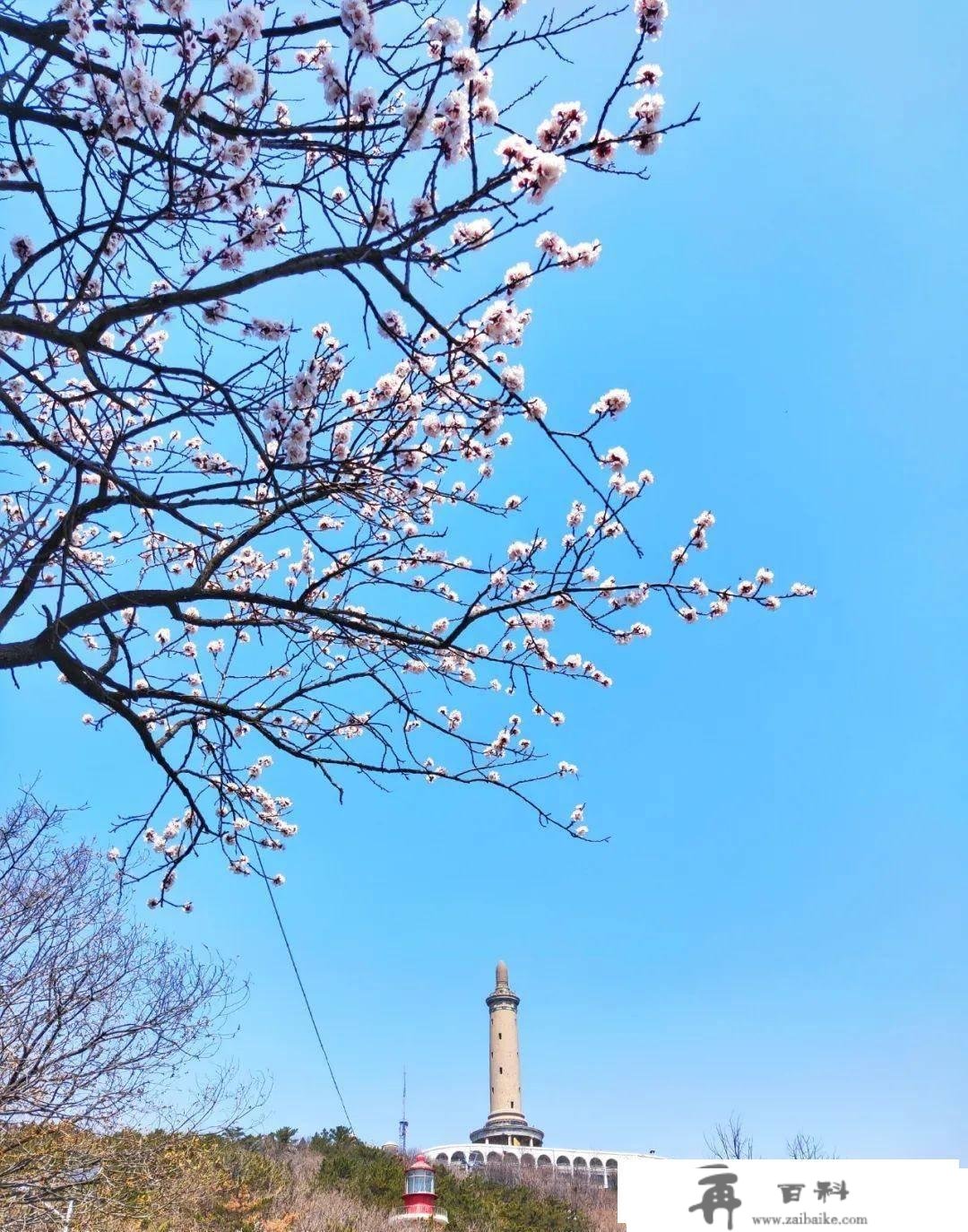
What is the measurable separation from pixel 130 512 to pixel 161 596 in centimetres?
59

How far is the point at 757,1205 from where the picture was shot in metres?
11.8

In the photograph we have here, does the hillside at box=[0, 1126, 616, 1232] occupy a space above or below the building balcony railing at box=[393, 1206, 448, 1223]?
above

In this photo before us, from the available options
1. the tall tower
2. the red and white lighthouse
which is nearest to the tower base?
the tall tower

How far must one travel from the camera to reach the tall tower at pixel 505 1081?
186 feet

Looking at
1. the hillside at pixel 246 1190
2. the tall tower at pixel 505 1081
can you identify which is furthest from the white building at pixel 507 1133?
the hillside at pixel 246 1190

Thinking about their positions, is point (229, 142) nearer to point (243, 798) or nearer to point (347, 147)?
point (347, 147)

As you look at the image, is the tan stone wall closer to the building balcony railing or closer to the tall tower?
the tall tower

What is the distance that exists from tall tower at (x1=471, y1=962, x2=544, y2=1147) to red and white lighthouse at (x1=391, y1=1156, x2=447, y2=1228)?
43.3 metres

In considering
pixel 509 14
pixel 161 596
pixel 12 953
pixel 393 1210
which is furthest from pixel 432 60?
pixel 393 1210

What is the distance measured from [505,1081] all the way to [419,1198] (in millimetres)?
47294

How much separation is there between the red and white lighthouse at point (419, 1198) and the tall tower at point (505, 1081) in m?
43.3

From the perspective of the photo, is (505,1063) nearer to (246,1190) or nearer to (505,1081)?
(505,1081)

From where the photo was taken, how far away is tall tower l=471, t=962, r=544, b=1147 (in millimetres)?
56656

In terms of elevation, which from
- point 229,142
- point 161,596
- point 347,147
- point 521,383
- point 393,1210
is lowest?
point 393,1210
